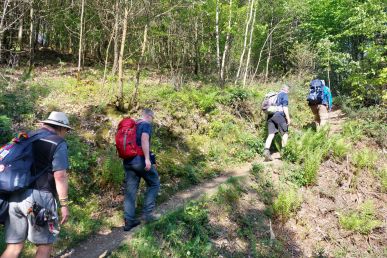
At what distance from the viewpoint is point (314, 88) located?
36.9 feet

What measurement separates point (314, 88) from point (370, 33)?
4.67 m

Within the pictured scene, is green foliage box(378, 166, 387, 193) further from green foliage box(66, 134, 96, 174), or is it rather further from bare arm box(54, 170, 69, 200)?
bare arm box(54, 170, 69, 200)

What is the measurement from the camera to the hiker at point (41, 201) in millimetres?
3912

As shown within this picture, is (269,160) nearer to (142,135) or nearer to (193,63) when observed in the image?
(142,135)

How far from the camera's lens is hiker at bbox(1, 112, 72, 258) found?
3.91 meters

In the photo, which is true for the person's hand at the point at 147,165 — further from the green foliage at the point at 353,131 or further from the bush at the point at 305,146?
the green foliage at the point at 353,131

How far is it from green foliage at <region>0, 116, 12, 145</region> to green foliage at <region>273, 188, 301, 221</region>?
20.1 feet

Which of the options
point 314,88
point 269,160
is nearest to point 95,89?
point 269,160

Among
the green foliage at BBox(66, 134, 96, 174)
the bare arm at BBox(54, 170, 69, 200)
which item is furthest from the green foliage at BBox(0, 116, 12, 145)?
the bare arm at BBox(54, 170, 69, 200)

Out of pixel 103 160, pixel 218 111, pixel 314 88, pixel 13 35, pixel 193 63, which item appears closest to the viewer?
pixel 103 160

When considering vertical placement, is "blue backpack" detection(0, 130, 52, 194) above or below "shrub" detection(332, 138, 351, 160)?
above

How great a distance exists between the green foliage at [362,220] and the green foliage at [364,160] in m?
1.59

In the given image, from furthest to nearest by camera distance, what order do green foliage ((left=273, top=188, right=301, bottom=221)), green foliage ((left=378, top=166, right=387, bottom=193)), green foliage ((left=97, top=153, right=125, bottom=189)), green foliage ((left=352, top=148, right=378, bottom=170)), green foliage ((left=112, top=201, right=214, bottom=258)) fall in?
1. green foliage ((left=352, top=148, right=378, bottom=170))
2. green foliage ((left=378, top=166, right=387, bottom=193))
3. green foliage ((left=273, top=188, right=301, bottom=221))
4. green foliage ((left=97, top=153, right=125, bottom=189))
5. green foliage ((left=112, top=201, right=214, bottom=258))

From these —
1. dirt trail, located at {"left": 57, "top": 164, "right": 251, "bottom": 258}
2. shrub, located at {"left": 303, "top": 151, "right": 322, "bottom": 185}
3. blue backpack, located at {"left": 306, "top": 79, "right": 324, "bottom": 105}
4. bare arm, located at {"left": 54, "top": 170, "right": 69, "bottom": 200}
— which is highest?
blue backpack, located at {"left": 306, "top": 79, "right": 324, "bottom": 105}
